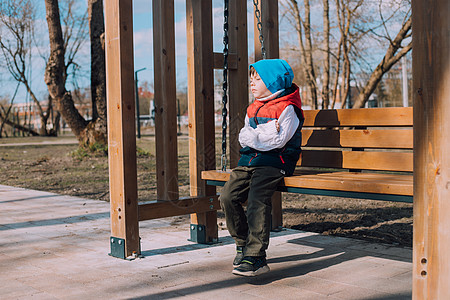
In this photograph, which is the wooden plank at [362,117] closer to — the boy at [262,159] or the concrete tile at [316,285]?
the boy at [262,159]

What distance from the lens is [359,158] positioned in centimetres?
425

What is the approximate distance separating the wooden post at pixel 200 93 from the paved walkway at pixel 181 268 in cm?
68

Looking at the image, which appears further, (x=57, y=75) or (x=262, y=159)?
(x=57, y=75)

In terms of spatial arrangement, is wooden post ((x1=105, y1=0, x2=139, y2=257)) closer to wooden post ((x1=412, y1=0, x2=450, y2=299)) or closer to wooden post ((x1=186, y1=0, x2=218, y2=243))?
wooden post ((x1=186, y1=0, x2=218, y2=243))

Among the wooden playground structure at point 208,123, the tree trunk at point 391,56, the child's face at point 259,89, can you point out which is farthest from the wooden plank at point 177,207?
the tree trunk at point 391,56

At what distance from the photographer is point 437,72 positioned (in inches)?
97.7

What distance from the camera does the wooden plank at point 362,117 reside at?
13.3 feet

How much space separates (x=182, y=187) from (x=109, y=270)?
5.08m

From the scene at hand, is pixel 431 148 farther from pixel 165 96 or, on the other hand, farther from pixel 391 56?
pixel 391 56

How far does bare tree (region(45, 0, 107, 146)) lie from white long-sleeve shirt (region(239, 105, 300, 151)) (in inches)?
420

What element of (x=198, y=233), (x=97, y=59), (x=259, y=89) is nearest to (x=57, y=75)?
→ (x=97, y=59)

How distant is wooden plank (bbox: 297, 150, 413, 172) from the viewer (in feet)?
13.0

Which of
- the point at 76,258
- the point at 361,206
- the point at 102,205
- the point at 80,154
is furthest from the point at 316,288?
the point at 80,154

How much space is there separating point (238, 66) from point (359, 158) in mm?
1524
